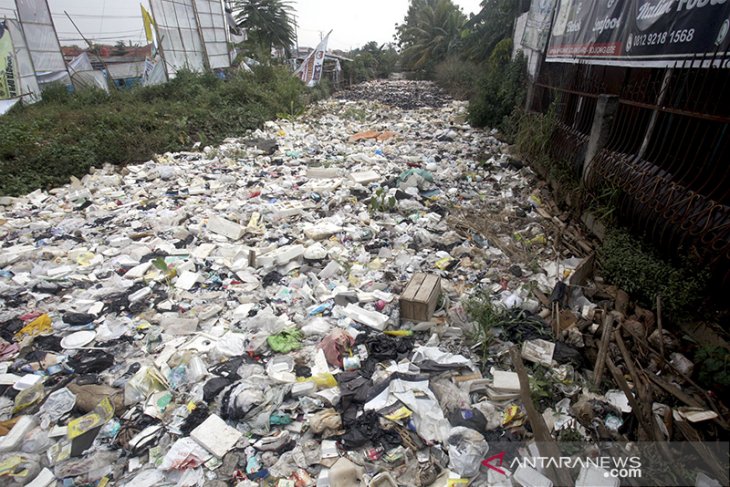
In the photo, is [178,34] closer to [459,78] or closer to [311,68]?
[311,68]

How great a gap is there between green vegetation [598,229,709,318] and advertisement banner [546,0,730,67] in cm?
132

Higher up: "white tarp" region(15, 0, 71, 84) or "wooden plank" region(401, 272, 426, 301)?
"white tarp" region(15, 0, 71, 84)

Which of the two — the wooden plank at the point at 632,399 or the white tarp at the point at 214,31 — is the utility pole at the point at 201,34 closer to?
the white tarp at the point at 214,31

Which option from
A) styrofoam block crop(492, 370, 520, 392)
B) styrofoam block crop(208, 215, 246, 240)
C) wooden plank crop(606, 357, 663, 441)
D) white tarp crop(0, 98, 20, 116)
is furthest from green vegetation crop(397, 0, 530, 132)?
white tarp crop(0, 98, 20, 116)

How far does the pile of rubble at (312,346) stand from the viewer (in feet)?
5.88

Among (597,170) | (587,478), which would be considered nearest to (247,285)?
(587,478)

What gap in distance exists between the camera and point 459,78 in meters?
15.9

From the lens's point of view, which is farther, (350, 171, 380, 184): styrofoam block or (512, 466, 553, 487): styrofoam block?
(350, 171, 380, 184): styrofoam block

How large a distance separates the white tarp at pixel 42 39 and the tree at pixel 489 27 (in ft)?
46.8

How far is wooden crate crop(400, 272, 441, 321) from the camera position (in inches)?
100

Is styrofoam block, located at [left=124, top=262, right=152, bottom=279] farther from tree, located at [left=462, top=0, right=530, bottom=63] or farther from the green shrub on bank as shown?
tree, located at [left=462, top=0, right=530, bottom=63]

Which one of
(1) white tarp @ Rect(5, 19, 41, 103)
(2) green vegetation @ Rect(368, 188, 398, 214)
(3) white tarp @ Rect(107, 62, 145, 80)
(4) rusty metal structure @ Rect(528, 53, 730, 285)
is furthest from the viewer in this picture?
(3) white tarp @ Rect(107, 62, 145, 80)

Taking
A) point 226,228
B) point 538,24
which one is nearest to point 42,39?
point 226,228

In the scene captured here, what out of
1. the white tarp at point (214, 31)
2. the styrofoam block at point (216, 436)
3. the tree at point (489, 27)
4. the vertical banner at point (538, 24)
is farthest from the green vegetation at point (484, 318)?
the white tarp at point (214, 31)
